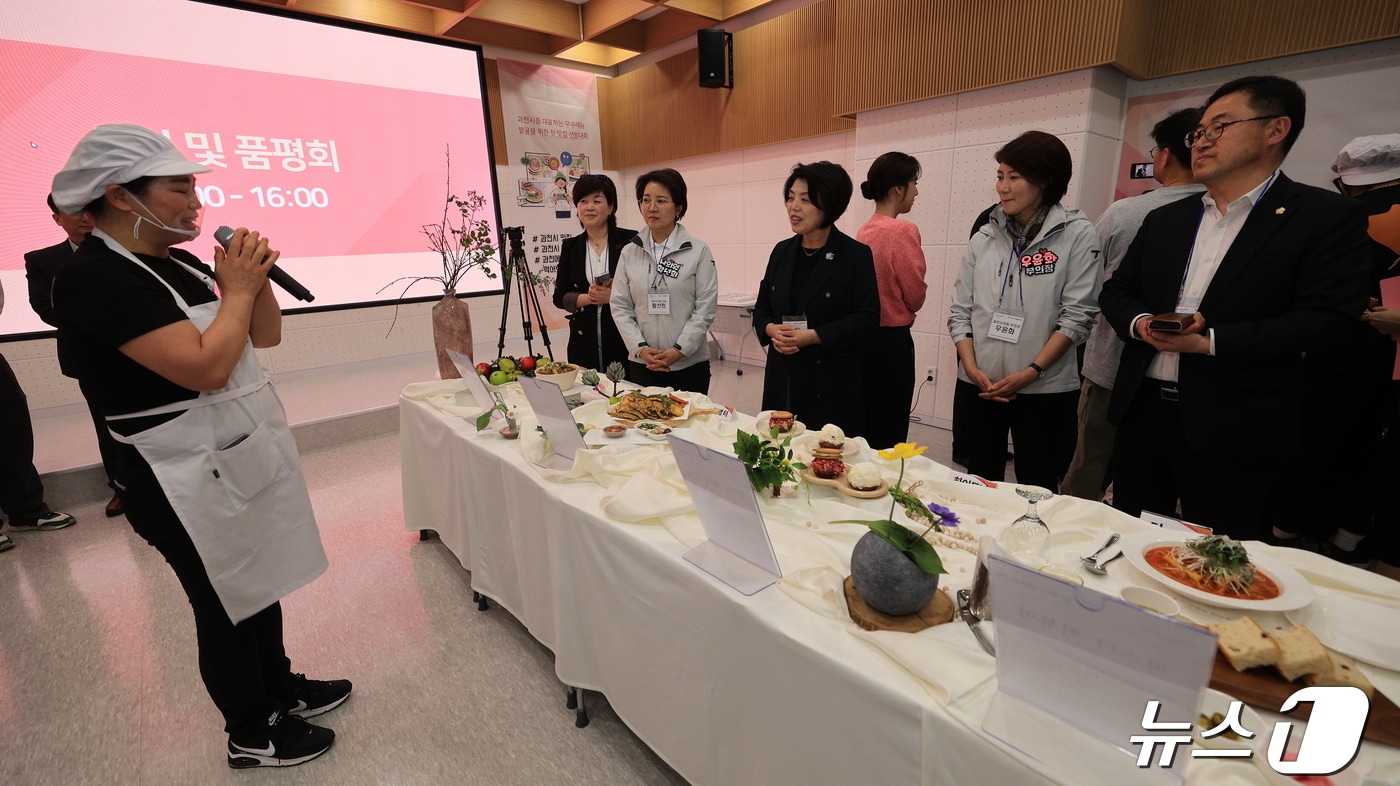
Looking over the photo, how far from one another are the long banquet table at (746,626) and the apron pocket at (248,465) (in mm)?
557

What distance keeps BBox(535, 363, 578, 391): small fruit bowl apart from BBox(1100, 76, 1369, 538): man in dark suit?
1.77m

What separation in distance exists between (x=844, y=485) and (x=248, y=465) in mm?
1399

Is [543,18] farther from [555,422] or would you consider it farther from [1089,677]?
[1089,677]

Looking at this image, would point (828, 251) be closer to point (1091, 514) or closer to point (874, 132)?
point (1091, 514)

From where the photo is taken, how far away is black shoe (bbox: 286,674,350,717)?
1711mm

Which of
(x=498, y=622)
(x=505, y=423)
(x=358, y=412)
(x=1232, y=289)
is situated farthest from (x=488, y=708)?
(x=358, y=412)

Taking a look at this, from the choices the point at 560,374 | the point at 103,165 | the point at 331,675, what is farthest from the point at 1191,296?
the point at 331,675

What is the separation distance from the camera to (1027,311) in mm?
1997

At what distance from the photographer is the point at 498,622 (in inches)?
84.8

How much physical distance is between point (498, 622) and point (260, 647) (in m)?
0.74

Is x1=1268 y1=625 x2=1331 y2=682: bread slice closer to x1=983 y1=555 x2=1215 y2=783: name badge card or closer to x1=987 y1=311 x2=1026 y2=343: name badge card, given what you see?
x1=983 y1=555 x2=1215 y2=783: name badge card

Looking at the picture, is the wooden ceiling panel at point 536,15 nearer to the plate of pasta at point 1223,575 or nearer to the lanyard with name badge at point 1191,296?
the lanyard with name badge at point 1191,296

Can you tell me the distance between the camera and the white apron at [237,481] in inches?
50.4

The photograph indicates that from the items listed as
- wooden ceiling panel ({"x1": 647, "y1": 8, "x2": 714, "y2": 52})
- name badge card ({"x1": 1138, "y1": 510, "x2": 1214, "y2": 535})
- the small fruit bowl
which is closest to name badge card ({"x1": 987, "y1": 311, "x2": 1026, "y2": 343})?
name badge card ({"x1": 1138, "y1": 510, "x2": 1214, "y2": 535})
